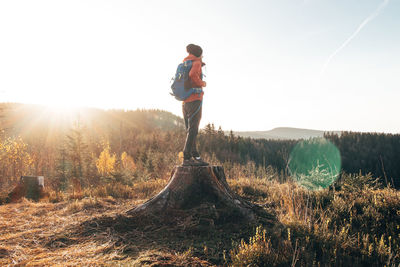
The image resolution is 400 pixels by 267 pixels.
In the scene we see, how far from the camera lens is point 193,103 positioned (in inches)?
189

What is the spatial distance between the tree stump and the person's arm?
63.8 inches

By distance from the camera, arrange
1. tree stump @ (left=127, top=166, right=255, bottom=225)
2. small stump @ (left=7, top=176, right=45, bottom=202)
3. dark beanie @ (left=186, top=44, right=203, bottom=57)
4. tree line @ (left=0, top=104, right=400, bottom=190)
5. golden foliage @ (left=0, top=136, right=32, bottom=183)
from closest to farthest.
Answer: tree stump @ (left=127, top=166, right=255, bottom=225), dark beanie @ (left=186, top=44, right=203, bottom=57), small stump @ (left=7, top=176, right=45, bottom=202), tree line @ (left=0, top=104, right=400, bottom=190), golden foliage @ (left=0, top=136, right=32, bottom=183)

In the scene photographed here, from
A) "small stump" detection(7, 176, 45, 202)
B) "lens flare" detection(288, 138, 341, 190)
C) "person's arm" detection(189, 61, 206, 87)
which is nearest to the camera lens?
"person's arm" detection(189, 61, 206, 87)

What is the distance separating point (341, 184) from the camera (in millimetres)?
6492

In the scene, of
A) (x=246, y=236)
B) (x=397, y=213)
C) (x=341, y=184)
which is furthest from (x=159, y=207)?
(x=341, y=184)

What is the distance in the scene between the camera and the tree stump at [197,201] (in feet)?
12.6

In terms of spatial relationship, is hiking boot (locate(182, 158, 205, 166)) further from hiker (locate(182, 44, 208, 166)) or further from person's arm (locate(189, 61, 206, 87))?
person's arm (locate(189, 61, 206, 87))

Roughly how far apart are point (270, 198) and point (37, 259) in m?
4.48

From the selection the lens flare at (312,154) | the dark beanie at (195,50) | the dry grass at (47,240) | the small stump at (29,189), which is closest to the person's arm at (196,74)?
the dark beanie at (195,50)

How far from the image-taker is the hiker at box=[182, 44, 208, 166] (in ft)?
14.9

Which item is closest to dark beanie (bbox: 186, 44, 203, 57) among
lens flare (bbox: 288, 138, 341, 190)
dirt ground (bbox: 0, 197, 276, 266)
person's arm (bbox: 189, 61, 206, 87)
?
person's arm (bbox: 189, 61, 206, 87)

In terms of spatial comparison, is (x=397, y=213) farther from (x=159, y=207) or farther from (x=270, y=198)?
(x=159, y=207)

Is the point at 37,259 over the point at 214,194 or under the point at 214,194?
under

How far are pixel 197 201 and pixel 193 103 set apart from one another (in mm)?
1926
